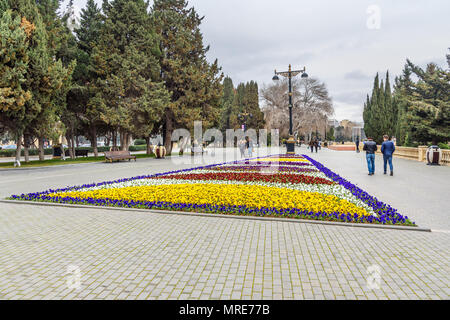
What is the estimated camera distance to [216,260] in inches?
169

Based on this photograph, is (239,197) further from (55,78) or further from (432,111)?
(432,111)

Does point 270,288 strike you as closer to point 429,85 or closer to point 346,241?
point 346,241

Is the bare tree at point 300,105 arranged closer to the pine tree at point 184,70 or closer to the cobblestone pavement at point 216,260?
the pine tree at point 184,70

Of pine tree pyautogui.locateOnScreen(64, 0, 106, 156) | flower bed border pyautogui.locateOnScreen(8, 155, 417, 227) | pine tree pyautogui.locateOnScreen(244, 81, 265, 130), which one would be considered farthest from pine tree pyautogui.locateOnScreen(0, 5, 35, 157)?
pine tree pyautogui.locateOnScreen(244, 81, 265, 130)

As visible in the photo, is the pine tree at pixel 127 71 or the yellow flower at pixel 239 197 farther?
the pine tree at pixel 127 71

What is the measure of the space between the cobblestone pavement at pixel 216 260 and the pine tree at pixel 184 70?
90.4 feet

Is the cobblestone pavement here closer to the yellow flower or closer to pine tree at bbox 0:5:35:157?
the yellow flower

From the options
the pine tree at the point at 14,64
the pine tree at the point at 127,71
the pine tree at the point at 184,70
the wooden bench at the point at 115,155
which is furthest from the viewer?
the pine tree at the point at 184,70

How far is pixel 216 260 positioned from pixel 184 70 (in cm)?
3139

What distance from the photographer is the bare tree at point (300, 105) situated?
6047 cm

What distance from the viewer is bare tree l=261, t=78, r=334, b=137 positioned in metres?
60.5

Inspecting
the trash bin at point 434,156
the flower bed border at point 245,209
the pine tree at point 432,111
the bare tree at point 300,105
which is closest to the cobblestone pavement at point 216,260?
the flower bed border at point 245,209

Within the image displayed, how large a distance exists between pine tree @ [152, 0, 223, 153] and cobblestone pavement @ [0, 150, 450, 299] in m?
27.5

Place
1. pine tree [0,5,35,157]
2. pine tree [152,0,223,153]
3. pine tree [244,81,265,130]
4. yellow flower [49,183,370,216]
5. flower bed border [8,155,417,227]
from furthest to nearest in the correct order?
pine tree [244,81,265,130] < pine tree [152,0,223,153] < pine tree [0,5,35,157] < yellow flower [49,183,370,216] < flower bed border [8,155,417,227]
